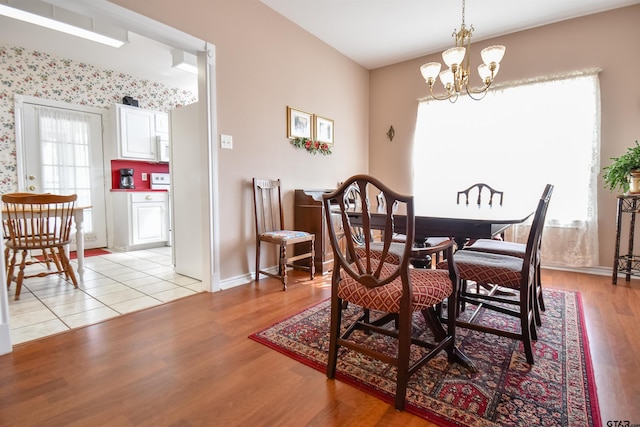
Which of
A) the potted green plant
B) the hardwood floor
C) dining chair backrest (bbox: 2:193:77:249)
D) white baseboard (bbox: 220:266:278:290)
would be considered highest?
the potted green plant

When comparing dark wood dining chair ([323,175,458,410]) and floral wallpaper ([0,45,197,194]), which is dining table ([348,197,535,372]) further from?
floral wallpaper ([0,45,197,194])

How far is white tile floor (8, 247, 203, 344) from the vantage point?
6.94ft

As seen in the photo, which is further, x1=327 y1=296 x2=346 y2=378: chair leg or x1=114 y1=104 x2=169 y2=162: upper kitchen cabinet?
x1=114 y1=104 x2=169 y2=162: upper kitchen cabinet

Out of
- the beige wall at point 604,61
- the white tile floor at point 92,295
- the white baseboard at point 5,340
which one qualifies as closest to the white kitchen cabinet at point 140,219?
the white tile floor at point 92,295

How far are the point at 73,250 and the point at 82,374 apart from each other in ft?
12.6

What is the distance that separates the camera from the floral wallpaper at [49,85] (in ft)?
12.7

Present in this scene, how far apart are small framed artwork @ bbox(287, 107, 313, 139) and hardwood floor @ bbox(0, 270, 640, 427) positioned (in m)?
2.04

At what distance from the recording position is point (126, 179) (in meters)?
4.89

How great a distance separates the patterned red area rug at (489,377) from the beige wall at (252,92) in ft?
4.13

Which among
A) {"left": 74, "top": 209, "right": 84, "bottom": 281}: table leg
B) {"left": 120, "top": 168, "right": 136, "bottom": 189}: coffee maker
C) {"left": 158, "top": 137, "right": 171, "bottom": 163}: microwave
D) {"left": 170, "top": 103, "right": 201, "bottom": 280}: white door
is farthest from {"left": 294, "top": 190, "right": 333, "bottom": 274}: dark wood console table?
{"left": 120, "top": 168, "right": 136, "bottom": 189}: coffee maker

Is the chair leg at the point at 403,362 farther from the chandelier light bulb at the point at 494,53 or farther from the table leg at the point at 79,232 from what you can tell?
the table leg at the point at 79,232

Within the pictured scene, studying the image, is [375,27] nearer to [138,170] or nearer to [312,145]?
[312,145]

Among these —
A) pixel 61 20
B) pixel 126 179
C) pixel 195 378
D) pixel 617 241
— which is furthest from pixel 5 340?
pixel 617 241

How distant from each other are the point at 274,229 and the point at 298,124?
1237 millimetres
